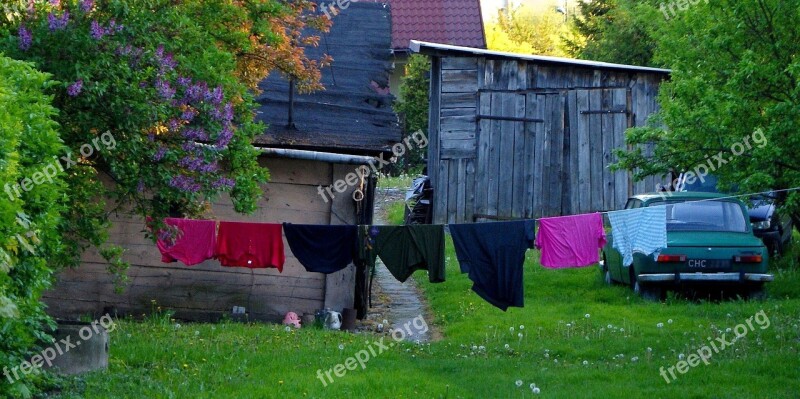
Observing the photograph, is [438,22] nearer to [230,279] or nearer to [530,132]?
[530,132]

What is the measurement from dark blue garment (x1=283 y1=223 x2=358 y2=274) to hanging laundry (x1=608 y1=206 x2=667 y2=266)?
3.46 metres

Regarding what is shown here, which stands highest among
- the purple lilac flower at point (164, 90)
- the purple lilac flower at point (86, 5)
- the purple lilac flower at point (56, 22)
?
the purple lilac flower at point (86, 5)

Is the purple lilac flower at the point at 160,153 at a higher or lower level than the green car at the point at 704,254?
higher

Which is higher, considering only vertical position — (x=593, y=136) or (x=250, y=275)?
(x=593, y=136)

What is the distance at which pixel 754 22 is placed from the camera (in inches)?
505

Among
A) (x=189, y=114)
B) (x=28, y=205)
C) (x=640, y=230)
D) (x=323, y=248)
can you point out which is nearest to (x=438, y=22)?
(x=323, y=248)

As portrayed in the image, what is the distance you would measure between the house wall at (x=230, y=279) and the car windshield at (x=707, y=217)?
502 cm

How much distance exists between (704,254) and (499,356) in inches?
171

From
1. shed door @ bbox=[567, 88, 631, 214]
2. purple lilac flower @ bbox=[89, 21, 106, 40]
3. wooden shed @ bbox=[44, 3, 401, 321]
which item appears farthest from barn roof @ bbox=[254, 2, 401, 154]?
purple lilac flower @ bbox=[89, 21, 106, 40]

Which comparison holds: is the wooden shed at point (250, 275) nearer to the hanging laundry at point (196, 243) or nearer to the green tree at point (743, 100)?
the hanging laundry at point (196, 243)

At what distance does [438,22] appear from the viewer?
3192cm

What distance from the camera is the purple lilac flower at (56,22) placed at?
991 centimetres

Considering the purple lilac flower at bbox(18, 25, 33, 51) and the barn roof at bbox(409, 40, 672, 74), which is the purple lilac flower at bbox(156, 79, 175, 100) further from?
the barn roof at bbox(409, 40, 672, 74)

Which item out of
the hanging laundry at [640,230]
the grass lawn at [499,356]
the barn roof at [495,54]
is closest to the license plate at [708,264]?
the grass lawn at [499,356]
